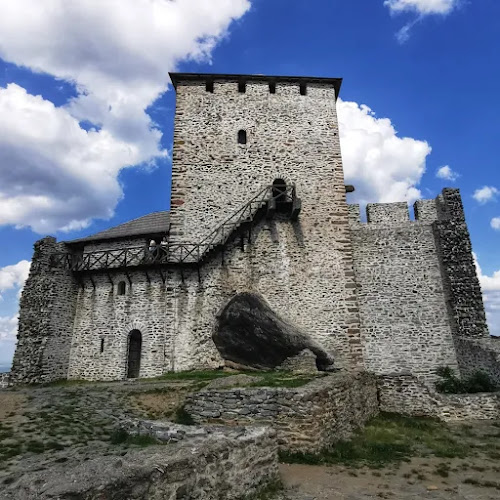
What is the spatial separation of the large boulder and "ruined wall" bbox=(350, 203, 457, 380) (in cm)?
397

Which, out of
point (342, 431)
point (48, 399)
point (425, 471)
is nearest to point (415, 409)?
point (342, 431)

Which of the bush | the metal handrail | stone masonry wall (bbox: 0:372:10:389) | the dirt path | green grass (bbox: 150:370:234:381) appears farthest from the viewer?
the metal handrail

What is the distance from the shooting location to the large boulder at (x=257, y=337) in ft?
41.3

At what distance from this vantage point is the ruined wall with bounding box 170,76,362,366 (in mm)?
14289

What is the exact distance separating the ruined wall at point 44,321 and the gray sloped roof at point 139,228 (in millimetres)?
1838

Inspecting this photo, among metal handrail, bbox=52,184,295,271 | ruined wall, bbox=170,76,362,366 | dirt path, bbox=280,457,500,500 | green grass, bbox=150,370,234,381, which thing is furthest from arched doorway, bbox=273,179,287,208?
dirt path, bbox=280,457,500,500

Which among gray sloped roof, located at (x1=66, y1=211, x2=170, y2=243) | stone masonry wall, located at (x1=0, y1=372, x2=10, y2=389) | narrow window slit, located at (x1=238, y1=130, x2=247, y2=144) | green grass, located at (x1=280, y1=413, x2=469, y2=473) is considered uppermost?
narrow window slit, located at (x1=238, y1=130, x2=247, y2=144)

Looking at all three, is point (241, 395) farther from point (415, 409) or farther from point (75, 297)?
point (75, 297)

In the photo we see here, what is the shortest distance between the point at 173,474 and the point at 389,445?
19.9 feet

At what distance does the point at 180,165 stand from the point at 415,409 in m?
12.6

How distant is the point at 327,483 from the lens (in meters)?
5.84

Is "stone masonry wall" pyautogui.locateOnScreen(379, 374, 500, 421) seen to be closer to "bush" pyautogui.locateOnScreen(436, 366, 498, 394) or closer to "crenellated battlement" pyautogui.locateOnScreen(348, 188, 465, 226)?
"bush" pyautogui.locateOnScreen(436, 366, 498, 394)

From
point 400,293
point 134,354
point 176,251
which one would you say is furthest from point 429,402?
point 134,354

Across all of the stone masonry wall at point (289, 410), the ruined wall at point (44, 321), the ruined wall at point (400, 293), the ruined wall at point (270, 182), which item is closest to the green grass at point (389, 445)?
the stone masonry wall at point (289, 410)
